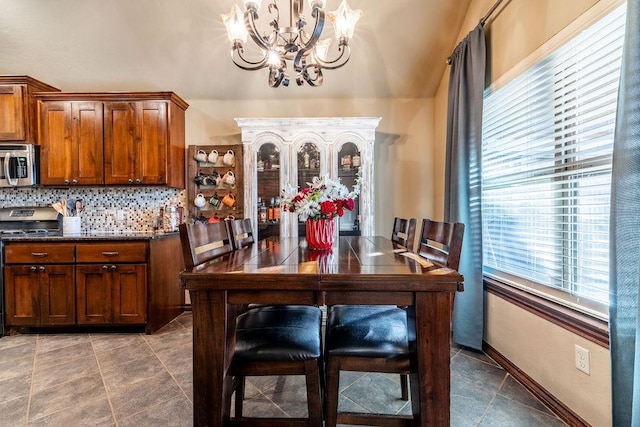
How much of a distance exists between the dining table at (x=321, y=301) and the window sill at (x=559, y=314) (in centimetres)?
85

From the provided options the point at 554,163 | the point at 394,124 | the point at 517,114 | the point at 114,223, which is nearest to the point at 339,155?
the point at 394,124

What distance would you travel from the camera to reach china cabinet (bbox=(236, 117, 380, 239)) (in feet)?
10.4

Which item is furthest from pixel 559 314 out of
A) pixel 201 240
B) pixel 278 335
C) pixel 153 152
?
pixel 153 152

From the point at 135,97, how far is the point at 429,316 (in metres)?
3.30

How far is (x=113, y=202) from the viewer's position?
11.3 ft

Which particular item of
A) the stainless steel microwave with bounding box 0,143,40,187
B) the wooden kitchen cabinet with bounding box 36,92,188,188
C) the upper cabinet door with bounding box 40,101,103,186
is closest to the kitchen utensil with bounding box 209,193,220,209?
the wooden kitchen cabinet with bounding box 36,92,188,188

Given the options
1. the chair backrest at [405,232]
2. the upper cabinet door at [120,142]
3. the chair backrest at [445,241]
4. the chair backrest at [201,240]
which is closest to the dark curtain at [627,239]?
the chair backrest at [445,241]

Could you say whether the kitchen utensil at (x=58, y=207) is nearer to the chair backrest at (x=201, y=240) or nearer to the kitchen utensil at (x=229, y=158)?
the kitchen utensil at (x=229, y=158)

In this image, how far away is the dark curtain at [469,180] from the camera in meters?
2.37

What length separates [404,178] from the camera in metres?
3.58

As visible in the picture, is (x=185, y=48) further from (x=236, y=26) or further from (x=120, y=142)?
(x=236, y=26)

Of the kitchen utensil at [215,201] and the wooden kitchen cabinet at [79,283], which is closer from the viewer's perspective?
the wooden kitchen cabinet at [79,283]

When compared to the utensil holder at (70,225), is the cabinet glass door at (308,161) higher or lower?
higher

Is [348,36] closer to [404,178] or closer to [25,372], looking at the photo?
[404,178]
